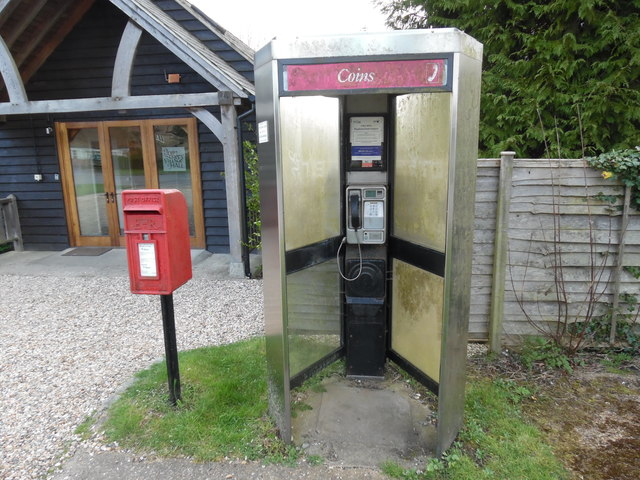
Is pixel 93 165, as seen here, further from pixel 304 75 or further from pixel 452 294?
pixel 452 294

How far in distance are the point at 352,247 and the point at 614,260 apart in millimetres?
2233

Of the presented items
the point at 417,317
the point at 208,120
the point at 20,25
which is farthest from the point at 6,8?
the point at 417,317

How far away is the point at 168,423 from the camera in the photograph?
9.20 feet

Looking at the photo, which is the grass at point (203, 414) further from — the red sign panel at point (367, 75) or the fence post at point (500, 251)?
the red sign panel at point (367, 75)

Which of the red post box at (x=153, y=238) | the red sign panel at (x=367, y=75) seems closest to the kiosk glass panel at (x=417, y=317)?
the red sign panel at (x=367, y=75)

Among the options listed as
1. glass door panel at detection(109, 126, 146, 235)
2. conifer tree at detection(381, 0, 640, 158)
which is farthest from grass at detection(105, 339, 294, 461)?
glass door panel at detection(109, 126, 146, 235)

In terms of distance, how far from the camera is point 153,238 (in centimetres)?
267

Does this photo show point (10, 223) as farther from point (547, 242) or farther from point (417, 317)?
point (547, 242)

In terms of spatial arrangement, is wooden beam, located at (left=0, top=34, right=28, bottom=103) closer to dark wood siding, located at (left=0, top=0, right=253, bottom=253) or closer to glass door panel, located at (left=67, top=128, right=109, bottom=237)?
dark wood siding, located at (left=0, top=0, right=253, bottom=253)

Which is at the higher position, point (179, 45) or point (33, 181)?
point (179, 45)

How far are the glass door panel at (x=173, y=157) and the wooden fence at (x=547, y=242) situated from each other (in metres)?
5.38

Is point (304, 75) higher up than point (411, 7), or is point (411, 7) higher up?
point (411, 7)

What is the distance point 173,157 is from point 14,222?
332 cm

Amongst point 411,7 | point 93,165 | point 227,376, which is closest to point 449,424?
point 227,376
